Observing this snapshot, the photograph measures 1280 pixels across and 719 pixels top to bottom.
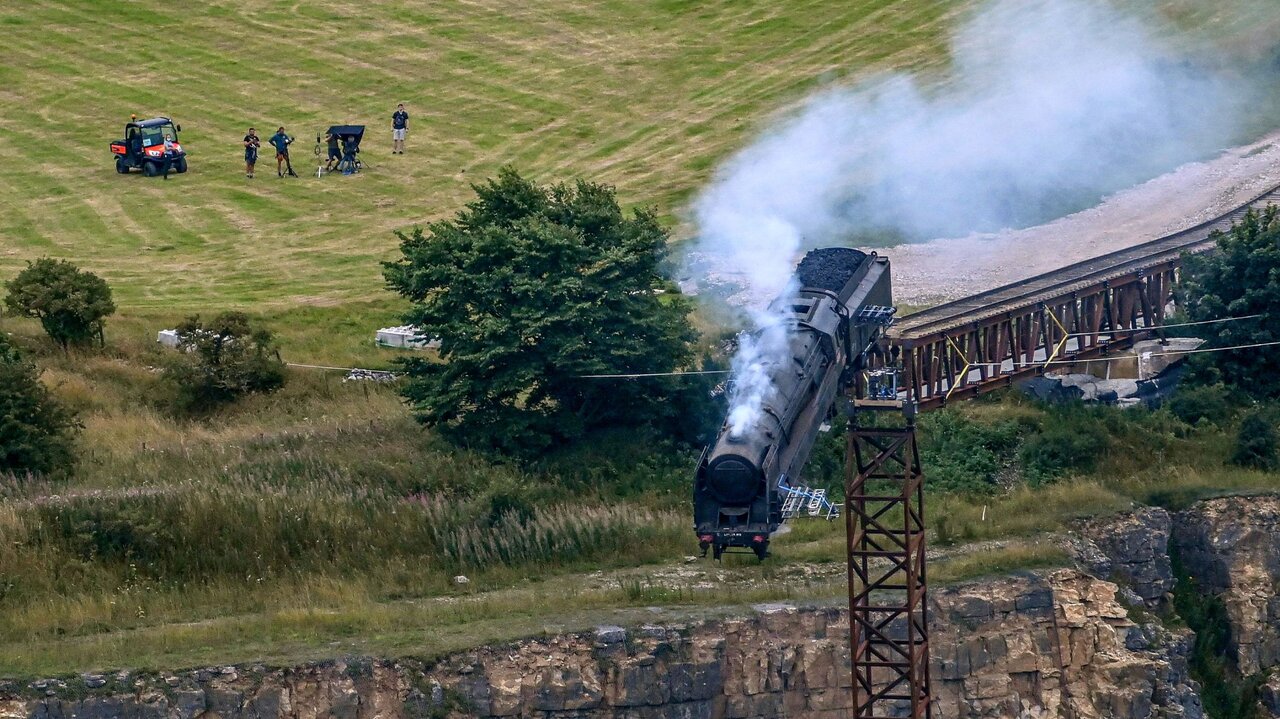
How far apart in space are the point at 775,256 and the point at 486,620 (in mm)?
15752

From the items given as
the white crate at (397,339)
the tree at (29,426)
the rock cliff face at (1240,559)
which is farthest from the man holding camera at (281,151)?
the rock cliff face at (1240,559)

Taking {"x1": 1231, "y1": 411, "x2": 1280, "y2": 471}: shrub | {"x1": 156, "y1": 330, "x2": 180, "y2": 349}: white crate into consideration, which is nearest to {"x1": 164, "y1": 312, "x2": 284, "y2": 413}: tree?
{"x1": 156, "y1": 330, "x2": 180, "y2": 349}: white crate

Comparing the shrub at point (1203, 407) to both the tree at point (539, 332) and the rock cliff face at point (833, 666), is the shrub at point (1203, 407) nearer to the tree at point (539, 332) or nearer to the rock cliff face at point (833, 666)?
the rock cliff face at point (833, 666)

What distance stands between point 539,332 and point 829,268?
23.1ft

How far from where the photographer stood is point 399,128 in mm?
63562

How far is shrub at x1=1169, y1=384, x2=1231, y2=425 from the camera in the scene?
41.7 meters

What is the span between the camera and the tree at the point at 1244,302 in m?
42.2

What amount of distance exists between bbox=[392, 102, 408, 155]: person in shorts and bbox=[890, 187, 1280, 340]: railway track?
2403 centimetres

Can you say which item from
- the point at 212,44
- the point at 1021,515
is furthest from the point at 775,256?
the point at 212,44

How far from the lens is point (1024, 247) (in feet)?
173

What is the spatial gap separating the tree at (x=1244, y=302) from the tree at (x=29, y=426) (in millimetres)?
22822

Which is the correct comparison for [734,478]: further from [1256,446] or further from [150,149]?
[150,149]

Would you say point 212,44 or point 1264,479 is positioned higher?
point 212,44

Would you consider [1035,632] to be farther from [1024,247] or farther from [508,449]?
[1024,247]
